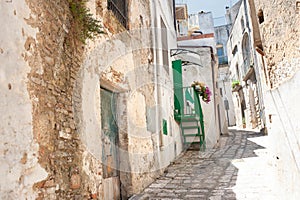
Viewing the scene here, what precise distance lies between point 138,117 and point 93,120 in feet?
7.21

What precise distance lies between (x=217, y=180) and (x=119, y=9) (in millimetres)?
4162

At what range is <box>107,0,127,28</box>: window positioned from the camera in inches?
203

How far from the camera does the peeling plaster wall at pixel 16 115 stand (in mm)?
2195

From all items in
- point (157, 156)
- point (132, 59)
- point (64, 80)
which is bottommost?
point (157, 156)

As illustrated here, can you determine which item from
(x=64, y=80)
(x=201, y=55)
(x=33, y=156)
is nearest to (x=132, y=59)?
(x=64, y=80)

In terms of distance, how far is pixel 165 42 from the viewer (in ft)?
31.2

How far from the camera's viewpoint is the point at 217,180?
20.1 ft

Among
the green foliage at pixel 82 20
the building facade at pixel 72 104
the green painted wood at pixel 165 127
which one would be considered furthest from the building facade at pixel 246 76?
the green foliage at pixel 82 20

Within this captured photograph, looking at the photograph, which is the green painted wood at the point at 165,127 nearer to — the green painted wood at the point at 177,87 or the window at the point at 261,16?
the green painted wood at the point at 177,87

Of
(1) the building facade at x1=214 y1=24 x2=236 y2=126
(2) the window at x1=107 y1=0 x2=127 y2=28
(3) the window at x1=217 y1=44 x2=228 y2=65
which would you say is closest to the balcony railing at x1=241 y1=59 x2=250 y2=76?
(1) the building facade at x1=214 y1=24 x2=236 y2=126

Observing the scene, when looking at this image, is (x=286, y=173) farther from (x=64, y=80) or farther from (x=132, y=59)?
(x=132, y=59)

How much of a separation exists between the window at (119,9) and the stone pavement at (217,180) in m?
3.43

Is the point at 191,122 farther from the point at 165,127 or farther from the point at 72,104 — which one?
the point at 72,104

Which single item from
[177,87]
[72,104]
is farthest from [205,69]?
[72,104]
